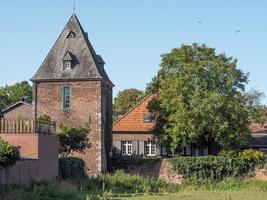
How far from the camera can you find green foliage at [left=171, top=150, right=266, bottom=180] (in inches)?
1929

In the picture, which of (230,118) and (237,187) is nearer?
(237,187)

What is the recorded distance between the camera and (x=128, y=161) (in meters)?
52.0

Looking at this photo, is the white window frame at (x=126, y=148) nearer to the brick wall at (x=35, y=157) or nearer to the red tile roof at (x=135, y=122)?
the red tile roof at (x=135, y=122)

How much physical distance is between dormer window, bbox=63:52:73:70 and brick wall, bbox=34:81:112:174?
1.40 metres

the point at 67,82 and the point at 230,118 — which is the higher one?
the point at 67,82

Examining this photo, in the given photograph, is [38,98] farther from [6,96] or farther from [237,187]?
[6,96]

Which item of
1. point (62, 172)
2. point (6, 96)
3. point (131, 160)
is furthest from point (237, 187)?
point (6, 96)

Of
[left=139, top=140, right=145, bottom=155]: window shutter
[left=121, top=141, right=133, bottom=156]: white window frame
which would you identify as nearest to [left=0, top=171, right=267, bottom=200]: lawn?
[left=139, top=140, right=145, bottom=155]: window shutter

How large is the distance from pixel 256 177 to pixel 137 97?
4463 cm

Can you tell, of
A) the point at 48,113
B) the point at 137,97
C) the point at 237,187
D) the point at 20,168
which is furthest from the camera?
the point at 137,97

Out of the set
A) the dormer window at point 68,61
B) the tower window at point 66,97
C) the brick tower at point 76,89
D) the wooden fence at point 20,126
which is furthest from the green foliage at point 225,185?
the dormer window at point 68,61

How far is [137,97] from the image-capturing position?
92.4 meters

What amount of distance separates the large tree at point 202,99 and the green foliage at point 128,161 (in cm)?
250

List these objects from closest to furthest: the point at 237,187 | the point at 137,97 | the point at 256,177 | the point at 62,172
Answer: the point at 62,172, the point at 237,187, the point at 256,177, the point at 137,97
